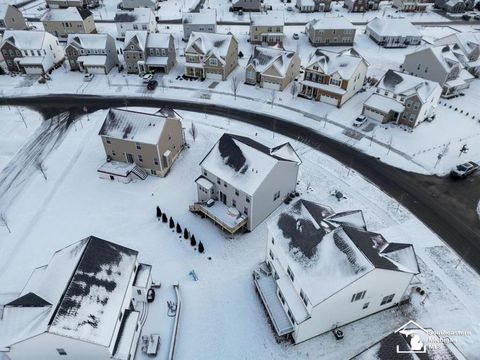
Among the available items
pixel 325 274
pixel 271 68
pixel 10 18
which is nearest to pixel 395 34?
pixel 271 68

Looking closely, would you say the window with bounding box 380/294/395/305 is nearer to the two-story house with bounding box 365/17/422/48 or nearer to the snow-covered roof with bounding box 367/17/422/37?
the two-story house with bounding box 365/17/422/48

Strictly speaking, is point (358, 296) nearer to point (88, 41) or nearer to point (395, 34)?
point (88, 41)

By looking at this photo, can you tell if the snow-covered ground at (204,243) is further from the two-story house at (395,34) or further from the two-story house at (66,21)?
the two-story house at (395,34)

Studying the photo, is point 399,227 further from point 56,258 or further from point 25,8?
point 25,8

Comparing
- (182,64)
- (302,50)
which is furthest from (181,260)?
(302,50)

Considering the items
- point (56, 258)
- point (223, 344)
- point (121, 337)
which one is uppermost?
point (56, 258)

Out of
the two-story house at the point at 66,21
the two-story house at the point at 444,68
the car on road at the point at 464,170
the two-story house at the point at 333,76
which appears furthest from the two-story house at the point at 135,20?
the car on road at the point at 464,170
